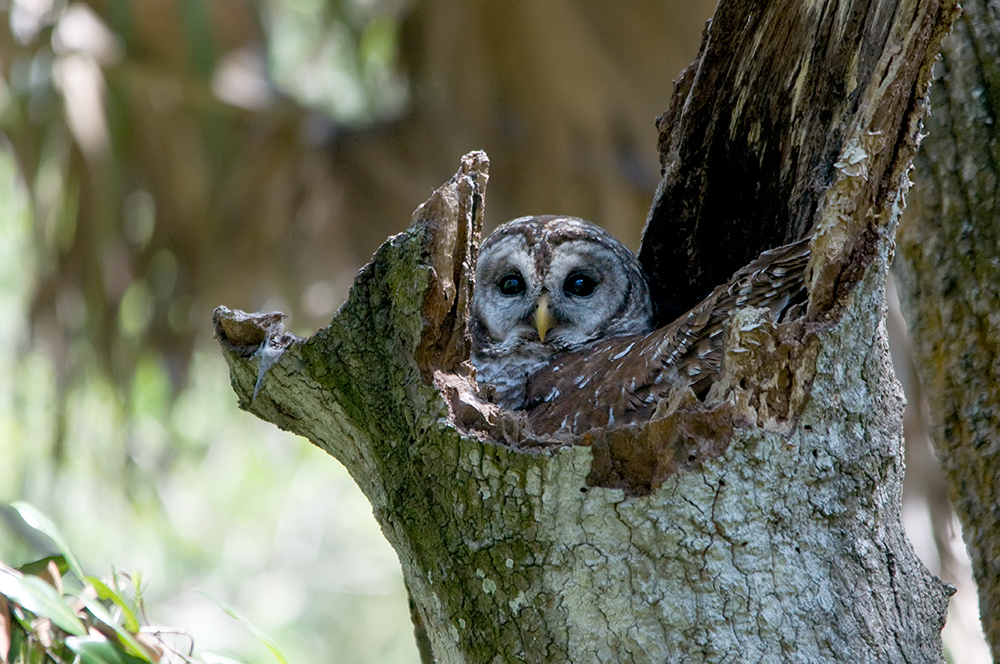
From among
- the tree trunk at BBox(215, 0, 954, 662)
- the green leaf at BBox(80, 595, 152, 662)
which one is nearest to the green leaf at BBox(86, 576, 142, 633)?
the green leaf at BBox(80, 595, 152, 662)

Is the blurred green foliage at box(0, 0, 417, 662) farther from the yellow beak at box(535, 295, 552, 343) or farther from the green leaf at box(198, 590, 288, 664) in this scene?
the green leaf at box(198, 590, 288, 664)

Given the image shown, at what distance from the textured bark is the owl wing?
0.56 m

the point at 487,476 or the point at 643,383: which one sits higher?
the point at 643,383

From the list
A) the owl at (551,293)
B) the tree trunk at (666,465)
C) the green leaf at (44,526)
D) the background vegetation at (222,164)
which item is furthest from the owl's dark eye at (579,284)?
the background vegetation at (222,164)

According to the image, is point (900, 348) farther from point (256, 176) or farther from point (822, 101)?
point (256, 176)

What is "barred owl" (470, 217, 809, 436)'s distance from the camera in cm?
196

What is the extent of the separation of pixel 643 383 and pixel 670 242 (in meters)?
0.76

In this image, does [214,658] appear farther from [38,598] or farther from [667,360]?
[667,360]

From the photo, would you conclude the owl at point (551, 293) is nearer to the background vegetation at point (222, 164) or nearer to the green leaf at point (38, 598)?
the green leaf at point (38, 598)

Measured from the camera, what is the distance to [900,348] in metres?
4.27

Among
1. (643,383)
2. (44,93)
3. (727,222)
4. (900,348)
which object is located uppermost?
(44,93)

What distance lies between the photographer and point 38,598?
5.04 ft

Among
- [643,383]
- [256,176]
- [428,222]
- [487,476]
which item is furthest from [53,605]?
[256,176]

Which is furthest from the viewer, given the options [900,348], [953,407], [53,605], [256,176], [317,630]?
[317,630]
